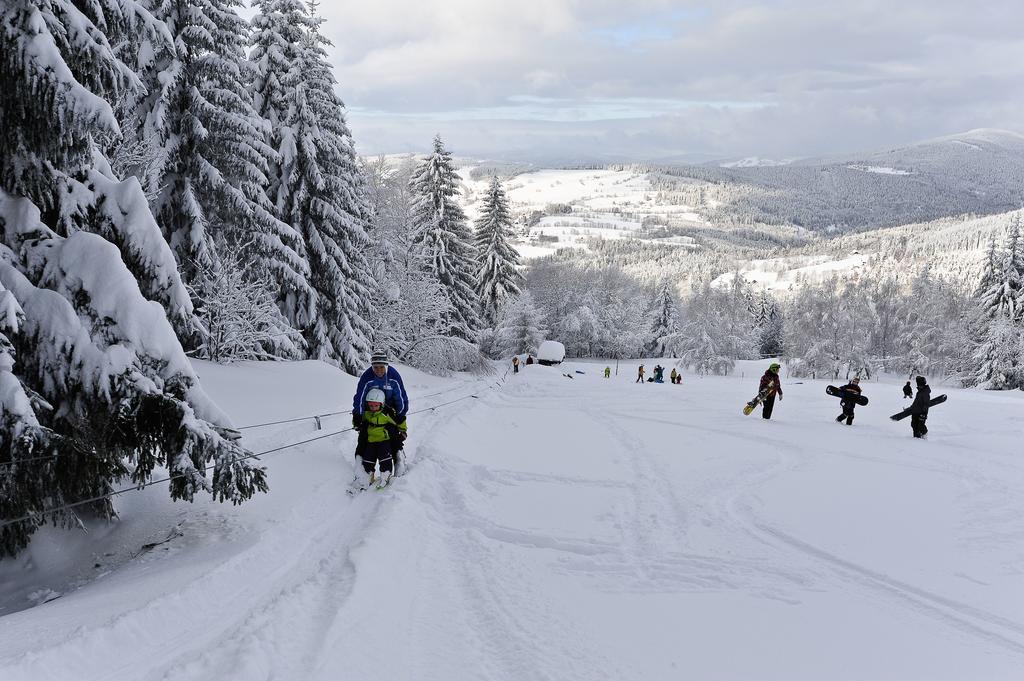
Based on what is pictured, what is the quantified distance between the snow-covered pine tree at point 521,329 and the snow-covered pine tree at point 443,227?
2059 centimetres

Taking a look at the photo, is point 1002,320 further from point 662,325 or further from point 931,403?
point 662,325

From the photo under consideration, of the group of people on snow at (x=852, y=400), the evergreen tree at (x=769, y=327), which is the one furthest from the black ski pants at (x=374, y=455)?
the evergreen tree at (x=769, y=327)

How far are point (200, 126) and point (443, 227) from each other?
20873mm

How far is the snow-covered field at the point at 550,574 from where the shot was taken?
4.40 meters

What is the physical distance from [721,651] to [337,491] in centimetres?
543

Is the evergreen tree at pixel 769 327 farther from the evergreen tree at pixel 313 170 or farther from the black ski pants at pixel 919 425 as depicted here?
the black ski pants at pixel 919 425

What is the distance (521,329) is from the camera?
189ft

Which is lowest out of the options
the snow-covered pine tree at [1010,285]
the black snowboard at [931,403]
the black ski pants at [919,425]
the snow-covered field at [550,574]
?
the snow-covered field at [550,574]

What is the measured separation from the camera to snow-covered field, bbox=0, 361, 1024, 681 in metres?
4.40

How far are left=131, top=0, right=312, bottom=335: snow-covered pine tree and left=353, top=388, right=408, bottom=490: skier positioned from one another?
818 cm

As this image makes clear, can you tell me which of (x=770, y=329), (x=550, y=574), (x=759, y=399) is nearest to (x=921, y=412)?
(x=759, y=399)

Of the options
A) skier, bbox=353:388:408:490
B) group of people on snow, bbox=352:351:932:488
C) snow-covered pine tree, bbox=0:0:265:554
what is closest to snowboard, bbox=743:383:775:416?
group of people on snow, bbox=352:351:932:488

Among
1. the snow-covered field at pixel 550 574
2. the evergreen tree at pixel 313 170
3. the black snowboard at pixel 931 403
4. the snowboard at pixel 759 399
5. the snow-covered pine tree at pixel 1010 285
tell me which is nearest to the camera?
the snow-covered field at pixel 550 574

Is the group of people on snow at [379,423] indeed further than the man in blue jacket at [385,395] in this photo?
No
